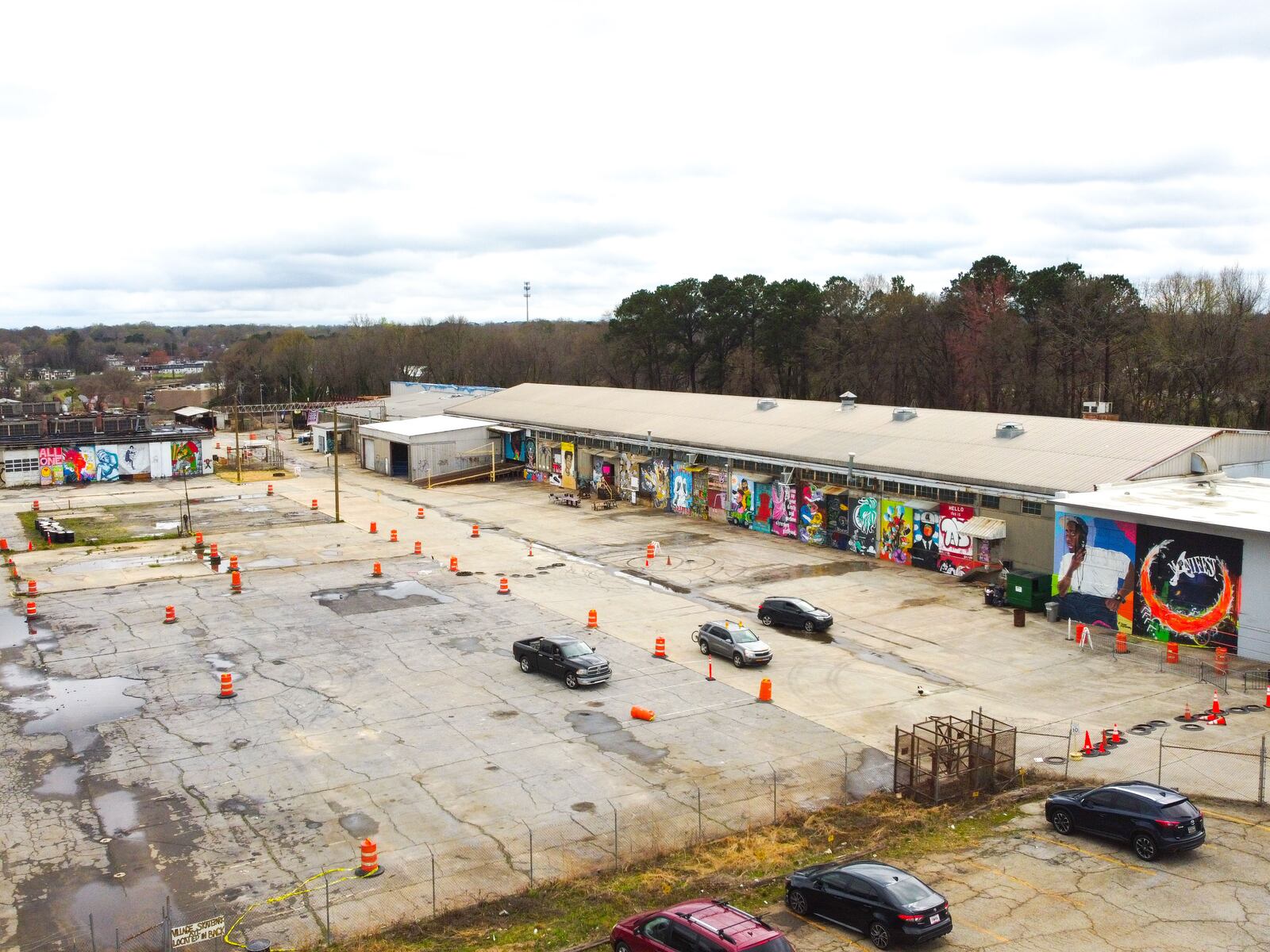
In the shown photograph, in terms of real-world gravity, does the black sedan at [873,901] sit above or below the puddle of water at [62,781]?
above

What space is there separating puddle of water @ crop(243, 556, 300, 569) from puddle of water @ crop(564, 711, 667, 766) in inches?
932

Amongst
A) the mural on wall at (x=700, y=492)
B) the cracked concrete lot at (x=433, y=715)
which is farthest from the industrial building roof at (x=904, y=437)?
the cracked concrete lot at (x=433, y=715)

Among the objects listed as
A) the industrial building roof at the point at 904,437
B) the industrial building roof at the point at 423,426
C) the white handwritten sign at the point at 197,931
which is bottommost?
the white handwritten sign at the point at 197,931

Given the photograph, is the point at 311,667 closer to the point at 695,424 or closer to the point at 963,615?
the point at 963,615

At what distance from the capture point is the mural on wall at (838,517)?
50188 mm

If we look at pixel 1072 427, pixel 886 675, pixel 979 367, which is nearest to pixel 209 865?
pixel 886 675

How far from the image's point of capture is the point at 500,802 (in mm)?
21609

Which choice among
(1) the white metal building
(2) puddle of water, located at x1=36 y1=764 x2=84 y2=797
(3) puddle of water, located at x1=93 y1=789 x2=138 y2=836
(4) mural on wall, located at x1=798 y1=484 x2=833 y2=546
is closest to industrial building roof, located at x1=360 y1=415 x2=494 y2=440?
(1) the white metal building

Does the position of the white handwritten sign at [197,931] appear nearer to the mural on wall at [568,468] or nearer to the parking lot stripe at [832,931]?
the parking lot stripe at [832,931]

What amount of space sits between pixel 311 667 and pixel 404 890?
1442 centimetres

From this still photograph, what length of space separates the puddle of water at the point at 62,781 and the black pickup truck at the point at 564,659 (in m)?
11.8

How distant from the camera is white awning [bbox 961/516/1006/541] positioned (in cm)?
4203

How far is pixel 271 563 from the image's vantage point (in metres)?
46.7

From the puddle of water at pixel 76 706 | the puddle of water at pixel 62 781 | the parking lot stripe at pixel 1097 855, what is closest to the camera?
the parking lot stripe at pixel 1097 855
